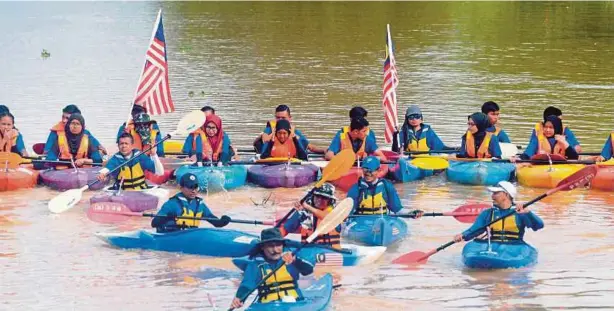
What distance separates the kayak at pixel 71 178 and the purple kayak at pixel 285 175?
6.32 ft

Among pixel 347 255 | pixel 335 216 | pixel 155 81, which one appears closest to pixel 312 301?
pixel 335 216

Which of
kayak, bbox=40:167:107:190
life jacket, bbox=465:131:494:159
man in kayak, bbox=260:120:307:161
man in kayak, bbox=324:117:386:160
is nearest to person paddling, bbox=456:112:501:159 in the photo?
life jacket, bbox=465:131:494:159

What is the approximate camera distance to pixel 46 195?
1492cm

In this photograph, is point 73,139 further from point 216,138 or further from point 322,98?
point 322,98

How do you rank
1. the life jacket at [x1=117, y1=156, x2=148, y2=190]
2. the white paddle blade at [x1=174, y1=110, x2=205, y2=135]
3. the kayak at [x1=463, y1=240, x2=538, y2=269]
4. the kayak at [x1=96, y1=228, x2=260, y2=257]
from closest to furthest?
the kayak at [x1=463, y1=240, x2=538, y2=269], the kayak at [x1=96, y1=228, x2=260, y2=257], the life jacket at [x1=117, y1=156, x2=148, y2=190], the white paddle blade at [x1=174, y1=110, x2=205, y2=135]

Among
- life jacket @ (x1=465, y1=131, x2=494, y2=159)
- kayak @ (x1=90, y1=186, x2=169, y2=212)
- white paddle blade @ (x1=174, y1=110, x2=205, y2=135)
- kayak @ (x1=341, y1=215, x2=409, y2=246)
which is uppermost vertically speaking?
white paddle blade @ (x1=174, y1=110, x2=205, y2=135)

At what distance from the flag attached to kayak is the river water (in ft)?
6.24

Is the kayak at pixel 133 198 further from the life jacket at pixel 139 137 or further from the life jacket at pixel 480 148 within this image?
the life jacket at pixel 480 148

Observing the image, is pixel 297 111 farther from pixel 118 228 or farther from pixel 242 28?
pixel 242 28

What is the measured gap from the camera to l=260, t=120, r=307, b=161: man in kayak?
51.1 ft

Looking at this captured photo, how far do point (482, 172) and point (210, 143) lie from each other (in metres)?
3.44

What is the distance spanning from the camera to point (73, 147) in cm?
1545

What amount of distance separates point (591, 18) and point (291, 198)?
98.6 ft

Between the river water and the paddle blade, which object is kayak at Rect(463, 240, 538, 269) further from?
the paddle blade
